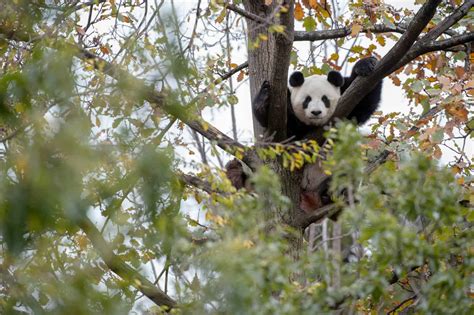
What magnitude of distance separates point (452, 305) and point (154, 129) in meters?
1.70

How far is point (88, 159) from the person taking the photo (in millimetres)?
2689

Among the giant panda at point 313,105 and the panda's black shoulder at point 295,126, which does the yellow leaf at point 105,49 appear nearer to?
the giant panda at point 313,105

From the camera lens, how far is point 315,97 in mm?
7730

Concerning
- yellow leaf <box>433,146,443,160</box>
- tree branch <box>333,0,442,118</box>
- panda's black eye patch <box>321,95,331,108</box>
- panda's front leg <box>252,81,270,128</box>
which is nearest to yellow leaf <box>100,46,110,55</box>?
panda's front leg <box>252,81,270,128</box>

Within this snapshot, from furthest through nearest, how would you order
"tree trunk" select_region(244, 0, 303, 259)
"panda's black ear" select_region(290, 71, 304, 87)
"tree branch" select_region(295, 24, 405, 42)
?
"panda's black ear" select_region(290, 71, 304, 87), "tree branch" select_region(295, 24, 405, 42), "tree trunk" select_region(244, 0, 303, 259)

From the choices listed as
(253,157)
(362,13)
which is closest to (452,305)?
(253,157)

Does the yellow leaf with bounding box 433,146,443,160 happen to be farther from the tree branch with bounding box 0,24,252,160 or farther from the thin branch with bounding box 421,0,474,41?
the tree branch with bounding box 0,24,252,160

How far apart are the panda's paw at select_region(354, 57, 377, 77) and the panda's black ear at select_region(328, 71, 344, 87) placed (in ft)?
3.69

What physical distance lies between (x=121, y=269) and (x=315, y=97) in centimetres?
387

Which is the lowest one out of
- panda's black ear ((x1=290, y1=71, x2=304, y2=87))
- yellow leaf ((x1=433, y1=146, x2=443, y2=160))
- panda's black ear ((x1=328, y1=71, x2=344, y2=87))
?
yellow leaf ((x1=433, y1=146, x2=443, y2=160))

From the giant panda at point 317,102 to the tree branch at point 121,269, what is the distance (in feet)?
9.39

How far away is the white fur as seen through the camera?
24.7ft

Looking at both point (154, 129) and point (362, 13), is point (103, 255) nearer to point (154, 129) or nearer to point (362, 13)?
point (154, 129)

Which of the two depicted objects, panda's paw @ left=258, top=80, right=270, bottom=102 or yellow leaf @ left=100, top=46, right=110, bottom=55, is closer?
panda's paw @ left=258, top=80, right=270, bottom=102
